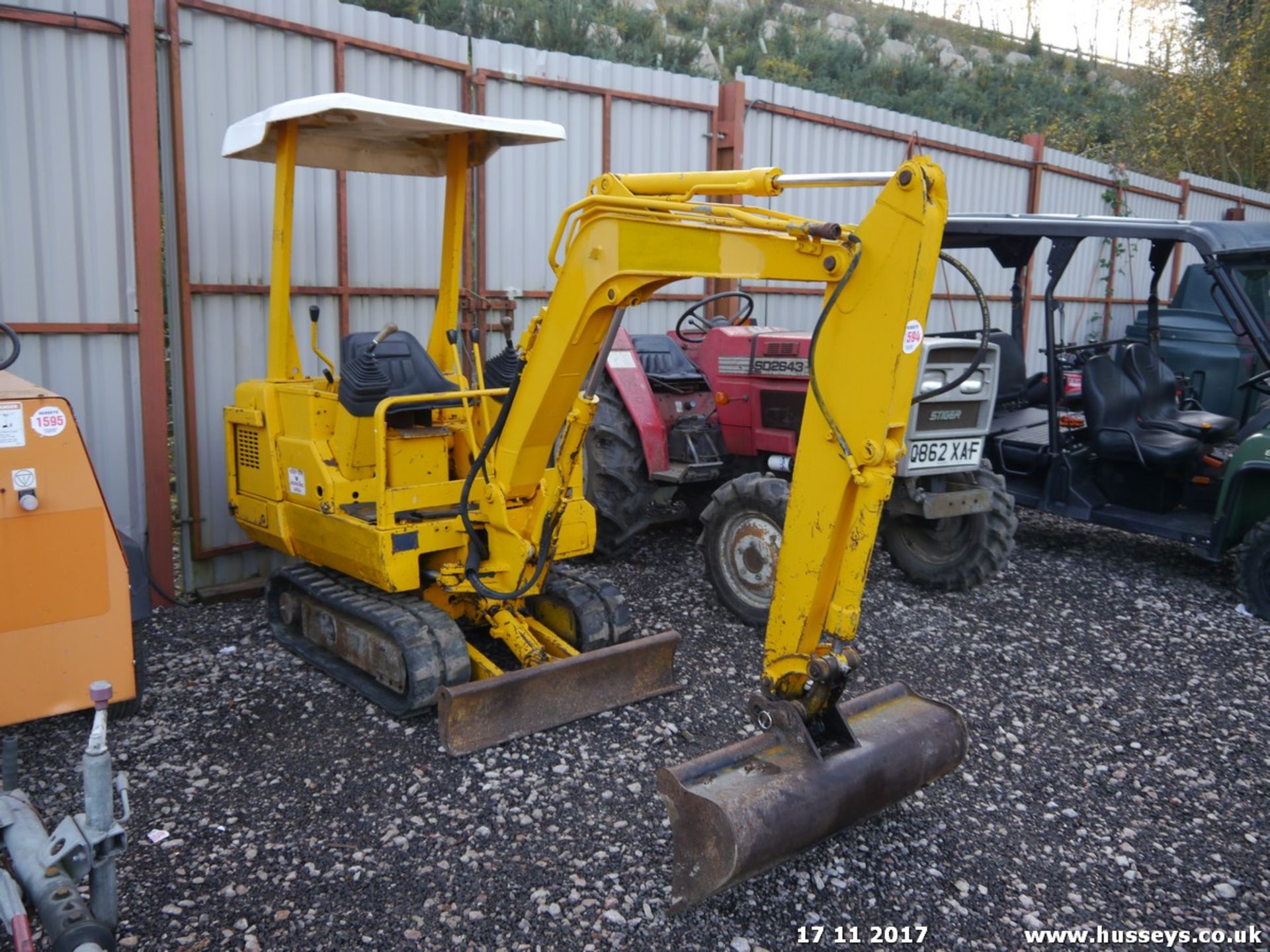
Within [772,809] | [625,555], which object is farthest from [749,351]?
[772,809]

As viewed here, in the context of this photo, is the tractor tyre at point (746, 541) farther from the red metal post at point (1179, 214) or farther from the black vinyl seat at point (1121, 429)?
the red metal post at point (1179, 214)

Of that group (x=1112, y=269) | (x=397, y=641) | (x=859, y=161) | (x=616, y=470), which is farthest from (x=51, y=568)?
(x=1112, y=269)

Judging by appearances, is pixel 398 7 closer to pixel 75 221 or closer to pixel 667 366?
pixel 667 366

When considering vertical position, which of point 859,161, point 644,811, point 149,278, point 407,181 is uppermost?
point 859,161

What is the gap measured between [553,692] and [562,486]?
2.68 feet

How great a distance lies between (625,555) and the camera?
669 centimetres

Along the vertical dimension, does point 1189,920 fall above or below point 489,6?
below

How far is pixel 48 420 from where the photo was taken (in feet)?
11.7

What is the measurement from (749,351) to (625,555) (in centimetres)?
153

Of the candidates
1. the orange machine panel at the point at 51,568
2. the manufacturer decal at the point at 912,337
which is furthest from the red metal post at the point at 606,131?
the manufacturer decal at the point at 912,337

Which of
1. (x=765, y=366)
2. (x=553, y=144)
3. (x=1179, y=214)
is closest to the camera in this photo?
(x=765, y=366)

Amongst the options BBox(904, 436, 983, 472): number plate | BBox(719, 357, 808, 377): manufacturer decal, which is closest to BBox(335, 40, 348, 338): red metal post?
BBox(719, 357, 808, 377): manufacturer decal

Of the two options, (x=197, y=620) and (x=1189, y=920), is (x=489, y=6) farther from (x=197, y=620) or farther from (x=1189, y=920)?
(x=1189, y=920)

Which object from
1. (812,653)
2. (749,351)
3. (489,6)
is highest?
(489,6)
